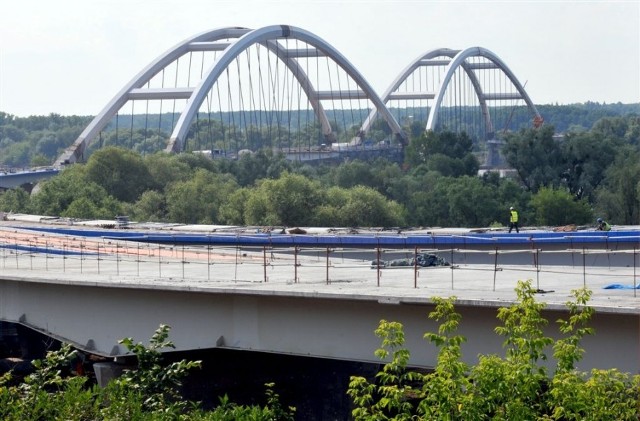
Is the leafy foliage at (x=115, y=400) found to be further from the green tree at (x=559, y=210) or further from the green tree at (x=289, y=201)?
the green tree at (x=559, y=210)

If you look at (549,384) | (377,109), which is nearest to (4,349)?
(549,384)

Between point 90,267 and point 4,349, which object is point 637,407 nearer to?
point 90,267

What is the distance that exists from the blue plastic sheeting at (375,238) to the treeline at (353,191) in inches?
728

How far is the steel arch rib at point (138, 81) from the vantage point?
107312mm

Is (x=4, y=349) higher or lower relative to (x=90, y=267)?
lower

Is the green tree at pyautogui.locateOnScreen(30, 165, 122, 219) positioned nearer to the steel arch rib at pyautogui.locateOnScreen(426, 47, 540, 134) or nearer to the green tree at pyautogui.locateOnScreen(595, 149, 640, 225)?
the green tree at pyautogui.locateOnScreen(595, 149, 640, 225)

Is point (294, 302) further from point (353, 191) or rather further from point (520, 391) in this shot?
point (353, 191)

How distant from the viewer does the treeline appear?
81750mm

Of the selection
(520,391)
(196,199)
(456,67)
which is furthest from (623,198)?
(456,67)

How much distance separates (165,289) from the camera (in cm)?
3195

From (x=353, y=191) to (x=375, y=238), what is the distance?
27.8 metres

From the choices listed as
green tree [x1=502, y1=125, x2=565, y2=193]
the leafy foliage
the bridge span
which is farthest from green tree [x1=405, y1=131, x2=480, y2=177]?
the leafy foliage

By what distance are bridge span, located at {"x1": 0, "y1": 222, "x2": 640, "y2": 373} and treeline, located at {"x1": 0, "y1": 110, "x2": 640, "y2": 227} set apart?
3699 cm

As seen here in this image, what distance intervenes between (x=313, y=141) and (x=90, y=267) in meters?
143
